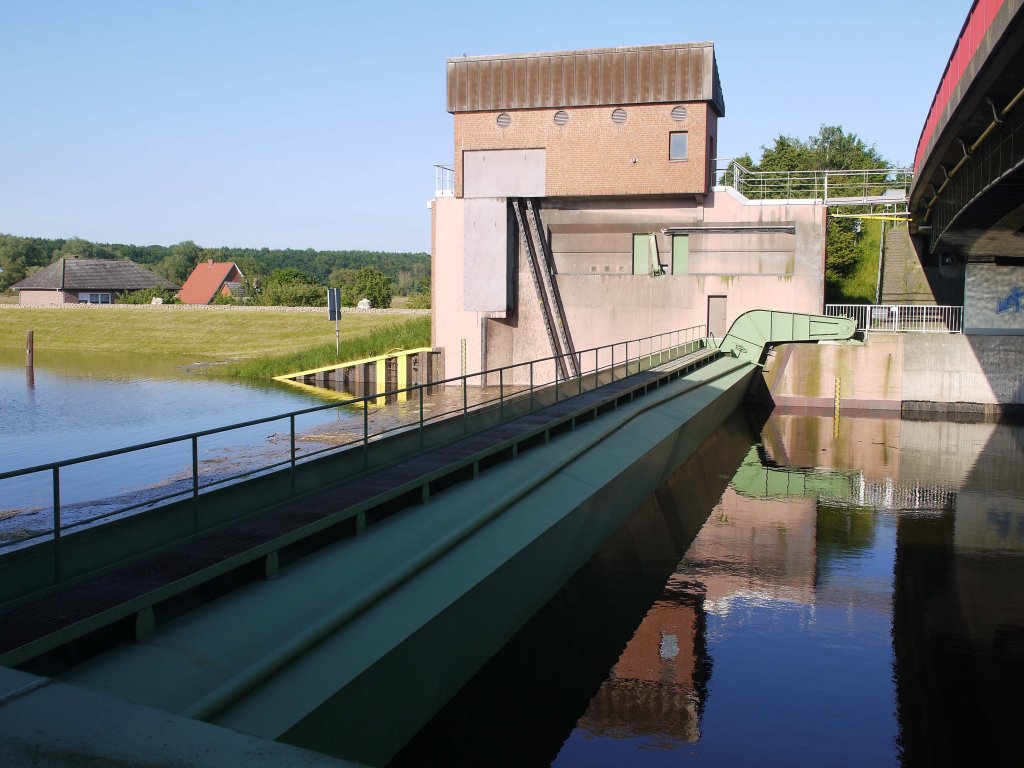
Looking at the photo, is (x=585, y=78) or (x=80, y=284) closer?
(x=585, y=78)

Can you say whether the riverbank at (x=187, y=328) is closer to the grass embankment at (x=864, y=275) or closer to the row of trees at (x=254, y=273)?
the row of trees at (x=254, y=273)

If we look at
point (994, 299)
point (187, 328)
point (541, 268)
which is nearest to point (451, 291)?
point (541, 268)

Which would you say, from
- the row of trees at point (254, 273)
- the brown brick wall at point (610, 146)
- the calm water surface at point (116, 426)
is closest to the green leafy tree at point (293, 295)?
the row of trees at point (254, 273)

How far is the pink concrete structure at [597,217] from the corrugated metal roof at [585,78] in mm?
53

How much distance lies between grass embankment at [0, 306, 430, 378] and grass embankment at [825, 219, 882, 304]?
74.6 feet

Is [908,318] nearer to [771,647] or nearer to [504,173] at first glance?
[504,173]

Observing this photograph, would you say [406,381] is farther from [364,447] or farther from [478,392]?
[364,447]

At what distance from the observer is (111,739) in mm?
4832

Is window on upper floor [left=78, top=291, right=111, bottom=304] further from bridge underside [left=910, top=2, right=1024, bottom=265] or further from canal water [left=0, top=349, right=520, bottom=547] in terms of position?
bridge underside [left=910, top=2, right=1024, bottom=265]

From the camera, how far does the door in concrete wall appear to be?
38688 mm

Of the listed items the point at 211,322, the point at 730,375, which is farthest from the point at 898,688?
the point at 211,322

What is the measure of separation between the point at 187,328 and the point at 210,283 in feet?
178

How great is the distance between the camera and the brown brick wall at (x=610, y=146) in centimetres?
3706

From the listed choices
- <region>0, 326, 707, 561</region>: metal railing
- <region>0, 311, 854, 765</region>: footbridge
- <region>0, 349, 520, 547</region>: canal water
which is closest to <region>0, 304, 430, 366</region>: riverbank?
<region>0, 349, 520, 547</region>: canal water
